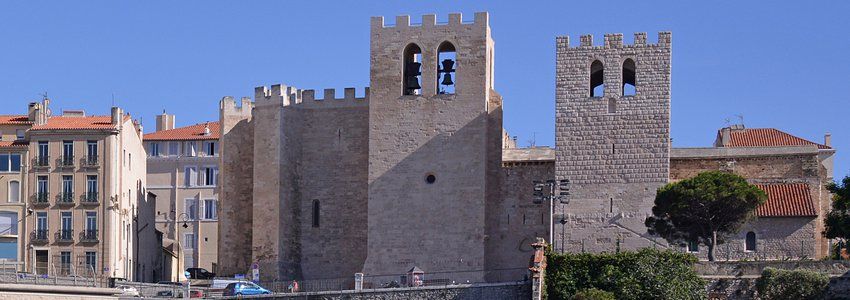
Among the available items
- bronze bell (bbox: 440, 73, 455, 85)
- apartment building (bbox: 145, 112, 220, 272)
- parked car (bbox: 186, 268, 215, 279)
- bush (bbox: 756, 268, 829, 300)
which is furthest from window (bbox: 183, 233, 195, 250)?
bush (bbox: 756, 268, 829, 300)

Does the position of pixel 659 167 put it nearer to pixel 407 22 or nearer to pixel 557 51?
pixel 557 51

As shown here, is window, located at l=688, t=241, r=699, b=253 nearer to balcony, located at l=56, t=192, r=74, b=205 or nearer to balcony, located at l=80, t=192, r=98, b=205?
balcony, located at l=80, t=192, r=98, b=205

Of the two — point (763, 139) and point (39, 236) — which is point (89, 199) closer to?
point (39, 236)

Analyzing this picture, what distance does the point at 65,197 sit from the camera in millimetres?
73125

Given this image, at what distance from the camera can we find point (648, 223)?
67.8m

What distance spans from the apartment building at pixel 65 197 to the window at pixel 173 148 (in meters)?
20.8

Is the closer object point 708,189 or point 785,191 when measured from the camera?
point 708,189

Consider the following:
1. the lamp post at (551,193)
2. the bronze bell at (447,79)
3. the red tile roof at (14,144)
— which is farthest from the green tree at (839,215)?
the red tile roof at (14,144)

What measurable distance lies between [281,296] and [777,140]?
84.1ft

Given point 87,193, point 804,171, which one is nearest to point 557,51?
point 804,171

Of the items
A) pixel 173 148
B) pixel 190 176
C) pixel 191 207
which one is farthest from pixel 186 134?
pixel 191 207

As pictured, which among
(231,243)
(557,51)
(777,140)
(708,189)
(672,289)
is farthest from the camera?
(777,140)

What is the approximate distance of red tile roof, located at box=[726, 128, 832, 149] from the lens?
80.0 metres

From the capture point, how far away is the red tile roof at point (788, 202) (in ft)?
229
